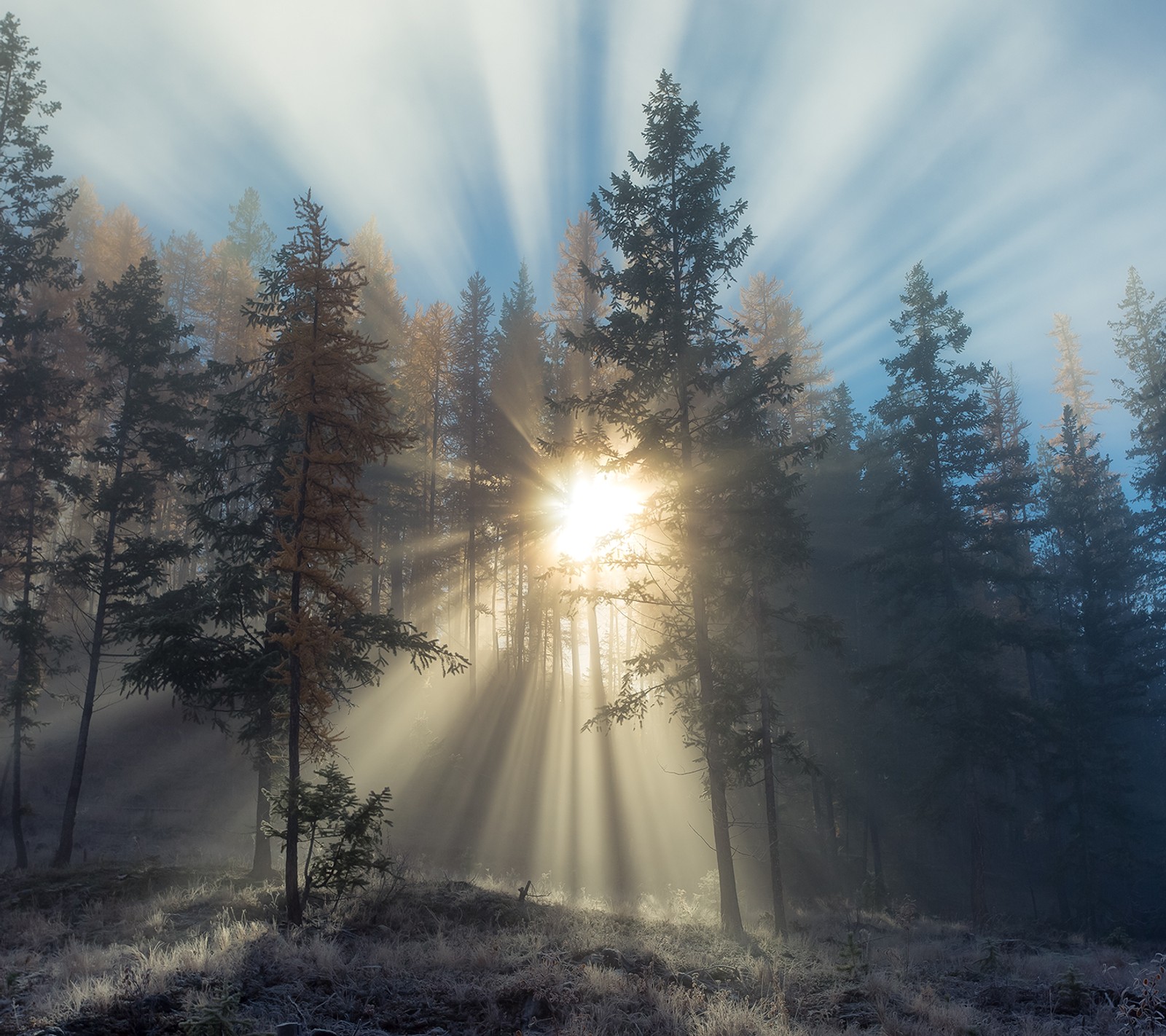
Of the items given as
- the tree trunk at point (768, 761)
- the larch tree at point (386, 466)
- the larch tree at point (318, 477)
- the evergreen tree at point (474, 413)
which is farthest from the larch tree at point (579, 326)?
the larch tree at point (318, 477)

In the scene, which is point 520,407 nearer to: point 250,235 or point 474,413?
point 474,413

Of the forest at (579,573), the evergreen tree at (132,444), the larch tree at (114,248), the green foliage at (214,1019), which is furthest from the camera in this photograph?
the larch tree at (114,248)

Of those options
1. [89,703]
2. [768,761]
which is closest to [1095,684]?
[768,761]

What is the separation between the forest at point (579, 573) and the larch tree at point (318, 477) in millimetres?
72

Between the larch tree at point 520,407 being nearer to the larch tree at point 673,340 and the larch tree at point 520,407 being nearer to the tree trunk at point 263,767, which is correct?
the larch tree at point 673,340

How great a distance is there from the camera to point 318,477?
1153 centimetres

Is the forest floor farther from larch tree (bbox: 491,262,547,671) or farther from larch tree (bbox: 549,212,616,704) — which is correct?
larch tree (bbox: 491,262,547,671)

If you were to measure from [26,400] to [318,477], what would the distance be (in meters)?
15.1

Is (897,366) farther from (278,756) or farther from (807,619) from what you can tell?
(278,756)

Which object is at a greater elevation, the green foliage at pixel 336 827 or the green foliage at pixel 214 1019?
the green foliage at pixel 336 827

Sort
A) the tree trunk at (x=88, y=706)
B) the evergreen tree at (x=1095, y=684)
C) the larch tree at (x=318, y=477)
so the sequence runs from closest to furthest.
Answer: the larch tree at (x=318, y=477) < the tree trunk at (x=88, y=706) < the evergreen tree at (x=1095, y=684)

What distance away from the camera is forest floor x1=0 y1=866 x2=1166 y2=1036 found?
655cm

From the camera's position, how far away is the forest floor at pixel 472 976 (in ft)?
21.5

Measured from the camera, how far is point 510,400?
30984 mm
